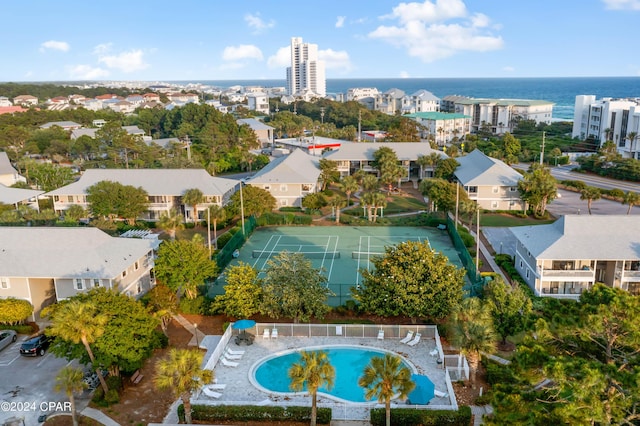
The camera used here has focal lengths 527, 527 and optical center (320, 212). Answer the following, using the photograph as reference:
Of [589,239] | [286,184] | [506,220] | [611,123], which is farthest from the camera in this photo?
[611,123]

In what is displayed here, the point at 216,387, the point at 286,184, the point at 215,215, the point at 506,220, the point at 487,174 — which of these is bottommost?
the point at 216,387

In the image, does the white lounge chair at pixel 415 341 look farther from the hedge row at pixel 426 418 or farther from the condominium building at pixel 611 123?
the condominium building at pixel 611 123

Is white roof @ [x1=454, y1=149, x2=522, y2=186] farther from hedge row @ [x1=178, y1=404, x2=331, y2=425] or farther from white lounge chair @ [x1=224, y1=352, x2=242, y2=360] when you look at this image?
hedge row @ [x1=178, y1=404, x2=331, y2=425]

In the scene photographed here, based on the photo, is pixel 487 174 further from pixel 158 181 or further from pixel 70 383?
pixel 70 383

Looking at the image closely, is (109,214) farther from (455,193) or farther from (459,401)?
(459,401)

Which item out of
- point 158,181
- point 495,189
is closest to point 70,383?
point 158,181

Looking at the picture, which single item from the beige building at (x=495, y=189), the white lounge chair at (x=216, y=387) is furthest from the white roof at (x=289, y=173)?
the white lounge chair at (x=216, y=387)

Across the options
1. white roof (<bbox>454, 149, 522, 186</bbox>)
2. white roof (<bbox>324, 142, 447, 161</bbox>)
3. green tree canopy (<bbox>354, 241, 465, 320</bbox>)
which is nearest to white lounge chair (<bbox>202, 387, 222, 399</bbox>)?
green tree canopy (<bbox>354, 241, 465, 320</bbox>)
